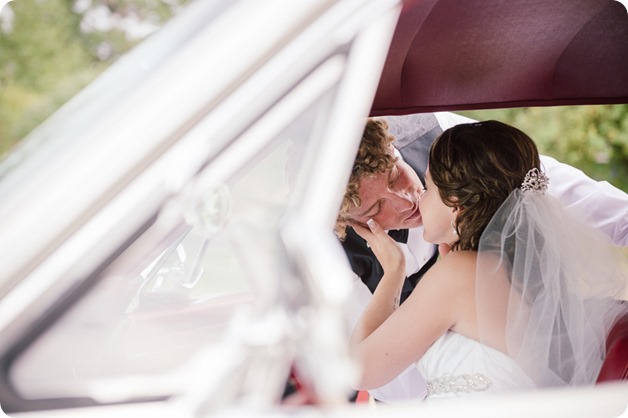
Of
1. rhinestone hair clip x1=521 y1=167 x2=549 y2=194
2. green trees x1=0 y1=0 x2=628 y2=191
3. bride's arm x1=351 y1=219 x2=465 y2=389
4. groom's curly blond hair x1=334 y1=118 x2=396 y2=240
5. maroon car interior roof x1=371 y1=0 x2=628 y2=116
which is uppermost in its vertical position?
green trees x1=0 y1=0 x2=628 y2=191

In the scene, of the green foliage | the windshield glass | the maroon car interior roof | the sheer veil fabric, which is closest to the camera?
the windshield glass

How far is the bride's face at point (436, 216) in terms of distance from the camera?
90.4 inches

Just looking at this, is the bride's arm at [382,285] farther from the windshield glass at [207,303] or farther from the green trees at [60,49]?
the green trees at [60,49]

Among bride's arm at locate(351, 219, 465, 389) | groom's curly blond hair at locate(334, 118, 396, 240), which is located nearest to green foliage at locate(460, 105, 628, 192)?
groom's curly blond hair at locate(334, 118, 396, 240)

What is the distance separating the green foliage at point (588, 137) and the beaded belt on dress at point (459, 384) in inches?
312

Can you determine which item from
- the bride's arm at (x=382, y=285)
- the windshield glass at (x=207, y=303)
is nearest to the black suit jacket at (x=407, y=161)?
Answer: the bride's arm at (x=382, y=285)

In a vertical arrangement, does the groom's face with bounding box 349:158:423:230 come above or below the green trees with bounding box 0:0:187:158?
below

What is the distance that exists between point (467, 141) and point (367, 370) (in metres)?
0.78

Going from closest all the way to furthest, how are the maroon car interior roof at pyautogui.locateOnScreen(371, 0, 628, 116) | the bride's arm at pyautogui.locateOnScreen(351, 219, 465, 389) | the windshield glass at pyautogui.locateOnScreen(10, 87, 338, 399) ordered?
the windshield glass at pyautogui.locateOnScreen(10, 87, 338, 399), the bride's arm at pyautogui.locateOnScreen(351, 219, 465, 389), the maroon car interior roof at pyautogui.locateOnScreen(371, 0, 628, 116)

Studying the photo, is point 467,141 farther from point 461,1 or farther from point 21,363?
point 21,363

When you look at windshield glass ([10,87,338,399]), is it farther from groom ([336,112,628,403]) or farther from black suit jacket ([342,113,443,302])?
black suit jacket ([342,113,443,302])

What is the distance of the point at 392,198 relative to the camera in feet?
9.66

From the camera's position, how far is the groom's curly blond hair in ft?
9.11

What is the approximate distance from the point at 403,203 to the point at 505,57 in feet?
2.31
